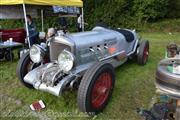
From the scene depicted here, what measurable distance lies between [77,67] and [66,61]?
316 millimetres

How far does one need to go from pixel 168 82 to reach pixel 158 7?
537 inches

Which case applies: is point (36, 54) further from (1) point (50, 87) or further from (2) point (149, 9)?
(2) point (149, 9)

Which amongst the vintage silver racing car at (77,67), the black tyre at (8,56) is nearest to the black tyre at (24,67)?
the vintage silver racing car at (77,67)

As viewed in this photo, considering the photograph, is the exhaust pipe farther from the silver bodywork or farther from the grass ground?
the grass ground

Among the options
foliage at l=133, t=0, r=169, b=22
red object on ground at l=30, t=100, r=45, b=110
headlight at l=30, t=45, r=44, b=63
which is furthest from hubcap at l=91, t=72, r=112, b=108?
foliage at l=133, t=0, r=169, b=22

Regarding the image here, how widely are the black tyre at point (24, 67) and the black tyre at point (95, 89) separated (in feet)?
4.93

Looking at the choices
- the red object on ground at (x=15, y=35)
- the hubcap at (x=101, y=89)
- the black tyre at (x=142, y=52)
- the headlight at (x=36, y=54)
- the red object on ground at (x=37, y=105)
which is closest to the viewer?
the hubcap at (x=101, y=89)

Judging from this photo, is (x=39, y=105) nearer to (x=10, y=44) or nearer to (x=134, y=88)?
(x=134, y=88)

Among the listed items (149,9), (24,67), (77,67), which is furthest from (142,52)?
(149,9)

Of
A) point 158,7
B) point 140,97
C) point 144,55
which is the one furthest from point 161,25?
point 140,97

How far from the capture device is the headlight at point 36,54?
4.49 m

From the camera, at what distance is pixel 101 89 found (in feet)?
13.1

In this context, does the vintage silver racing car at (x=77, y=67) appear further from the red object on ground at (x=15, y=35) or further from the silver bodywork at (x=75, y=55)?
the red object on ground at (x=15, y=35)

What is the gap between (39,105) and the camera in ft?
14.1
